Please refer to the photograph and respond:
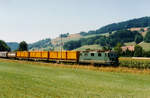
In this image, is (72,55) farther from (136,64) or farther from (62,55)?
(136,64)

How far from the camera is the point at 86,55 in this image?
128ft

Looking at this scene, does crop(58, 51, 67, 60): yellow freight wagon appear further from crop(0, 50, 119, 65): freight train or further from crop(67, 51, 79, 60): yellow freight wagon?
crop(67, 51, 79, 60): yellow freight wagon

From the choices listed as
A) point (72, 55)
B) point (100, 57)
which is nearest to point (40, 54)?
point (72, 55)

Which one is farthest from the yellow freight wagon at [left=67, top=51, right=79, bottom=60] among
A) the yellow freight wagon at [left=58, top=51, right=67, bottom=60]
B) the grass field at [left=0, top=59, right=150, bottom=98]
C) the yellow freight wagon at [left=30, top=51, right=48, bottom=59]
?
the grass field at [left=0, top=59, right=150, bottom=98]

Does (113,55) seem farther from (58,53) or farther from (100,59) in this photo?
(58,53)

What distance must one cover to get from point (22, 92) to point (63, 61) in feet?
110

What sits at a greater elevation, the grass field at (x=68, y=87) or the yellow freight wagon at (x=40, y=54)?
the yellow freight wagon at (x=40, y=54)

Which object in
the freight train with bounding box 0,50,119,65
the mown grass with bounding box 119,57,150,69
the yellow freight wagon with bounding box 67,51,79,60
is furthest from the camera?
the yellow freight wagon with bounding box 67,51,79,60

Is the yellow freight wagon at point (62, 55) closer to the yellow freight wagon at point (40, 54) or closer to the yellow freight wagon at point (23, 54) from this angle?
the yellow freight wagon at point (40, 54)

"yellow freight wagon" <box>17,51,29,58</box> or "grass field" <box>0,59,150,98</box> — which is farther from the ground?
"yellow freight wagon" <box>17,51,29,58</box>

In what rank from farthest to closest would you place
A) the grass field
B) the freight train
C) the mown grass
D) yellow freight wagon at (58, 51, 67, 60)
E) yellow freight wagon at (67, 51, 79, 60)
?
yellow freight wagon at (58, 51, 67, 60), yellow freight wagon at (67, 51, 79, 60), the freight train, the mown grass, the grass field

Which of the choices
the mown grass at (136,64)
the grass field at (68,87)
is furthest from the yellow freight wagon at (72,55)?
the grass field at (68,87)

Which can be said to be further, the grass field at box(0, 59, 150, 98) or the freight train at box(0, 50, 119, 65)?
the freight train at box(0, 50, 119, 65)

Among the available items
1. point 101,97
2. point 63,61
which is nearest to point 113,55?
point 63,61
